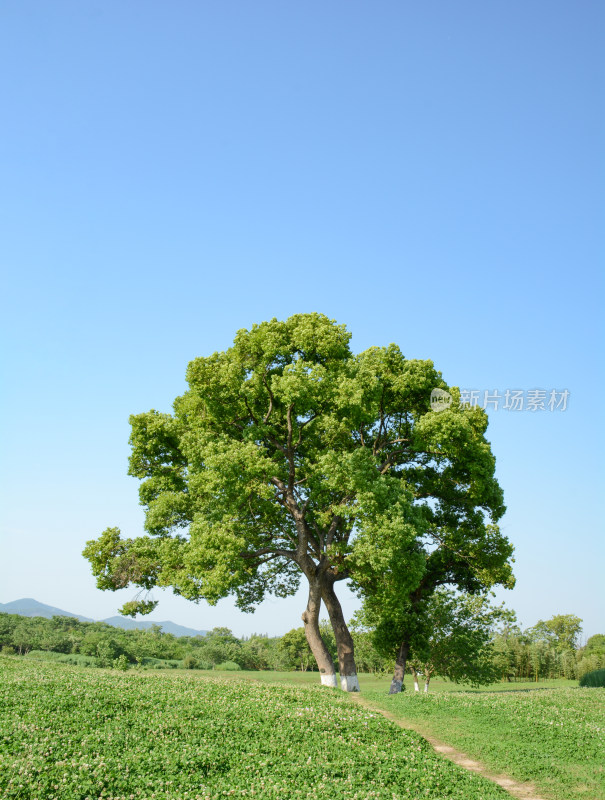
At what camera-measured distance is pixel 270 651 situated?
9000 centimetres

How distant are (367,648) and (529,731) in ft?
124

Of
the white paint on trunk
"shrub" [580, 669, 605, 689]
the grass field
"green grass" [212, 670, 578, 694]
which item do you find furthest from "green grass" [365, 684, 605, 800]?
"shrub" [580, 669, 605, 689]

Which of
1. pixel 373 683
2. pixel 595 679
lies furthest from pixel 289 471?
pixel 373 683

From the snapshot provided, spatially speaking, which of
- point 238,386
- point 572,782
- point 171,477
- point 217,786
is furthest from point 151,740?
point 171,477

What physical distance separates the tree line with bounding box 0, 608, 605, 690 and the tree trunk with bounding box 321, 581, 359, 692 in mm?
3960

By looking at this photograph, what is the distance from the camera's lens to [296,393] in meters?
24.8

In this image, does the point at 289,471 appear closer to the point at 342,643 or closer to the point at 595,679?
the point at 342,643

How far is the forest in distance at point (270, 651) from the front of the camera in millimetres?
39281

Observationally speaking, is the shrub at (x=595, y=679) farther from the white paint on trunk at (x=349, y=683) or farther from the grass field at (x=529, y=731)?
the white paint on trunk at (x=349, y=683)

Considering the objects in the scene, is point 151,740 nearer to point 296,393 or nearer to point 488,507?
point 296,393

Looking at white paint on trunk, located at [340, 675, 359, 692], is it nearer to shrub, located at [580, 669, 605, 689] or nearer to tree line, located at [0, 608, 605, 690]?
tree line, located at [0, 608, 605, 690]

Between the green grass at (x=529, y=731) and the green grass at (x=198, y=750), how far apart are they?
198 cm

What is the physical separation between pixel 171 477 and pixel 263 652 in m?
73.8

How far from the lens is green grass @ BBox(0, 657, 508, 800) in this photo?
33.1 feet
